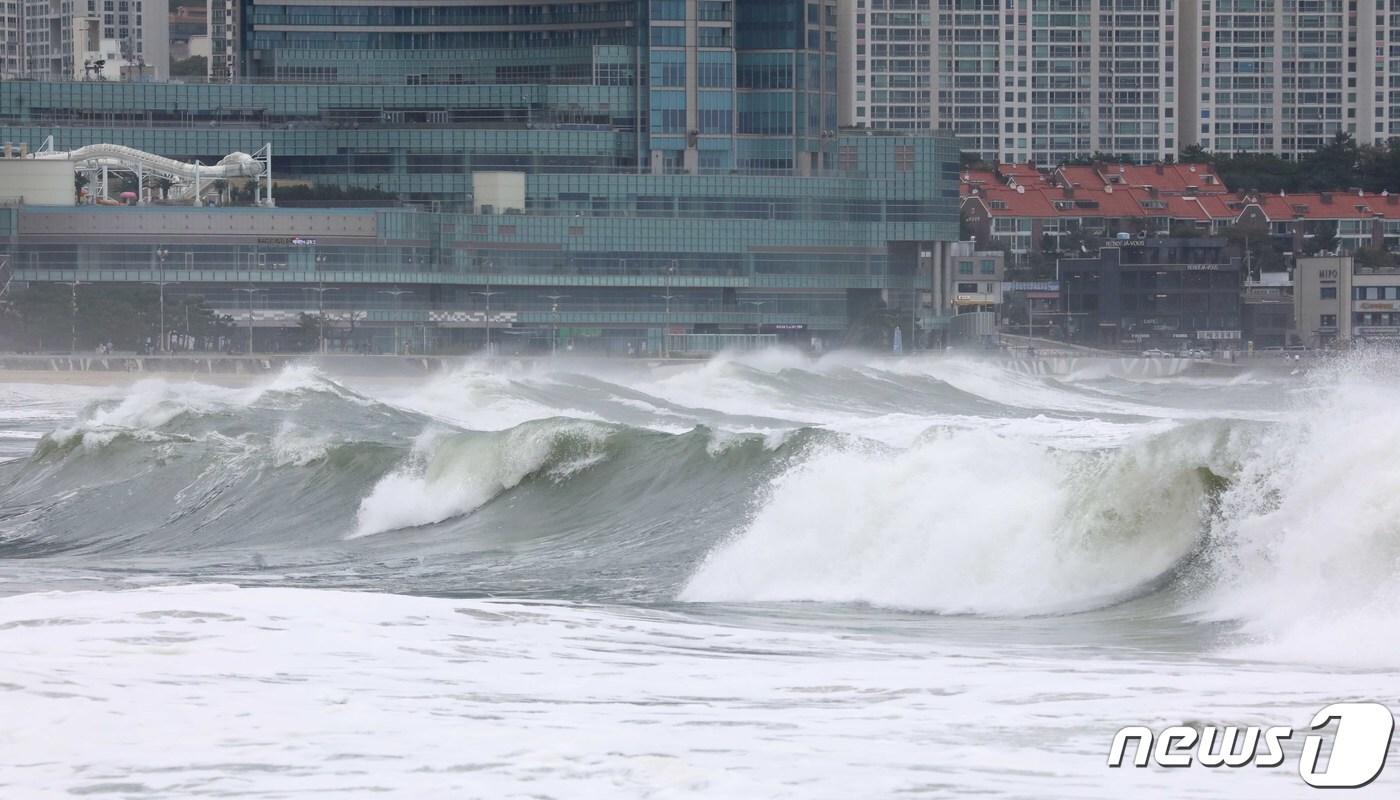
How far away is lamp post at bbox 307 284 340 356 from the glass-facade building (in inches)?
15.7

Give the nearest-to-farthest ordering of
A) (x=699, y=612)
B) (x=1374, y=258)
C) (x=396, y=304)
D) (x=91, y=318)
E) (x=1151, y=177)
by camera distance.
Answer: (x=699, y=612) → (x=91, y=318) → (x=396, y=304) → (x=1374, y=258) → (x=1151, y=177)

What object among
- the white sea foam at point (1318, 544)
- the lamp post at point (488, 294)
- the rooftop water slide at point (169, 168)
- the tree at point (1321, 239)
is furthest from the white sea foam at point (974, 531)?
the tree at point (1321, 239)

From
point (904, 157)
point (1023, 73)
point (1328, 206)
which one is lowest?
point (1328, 206)

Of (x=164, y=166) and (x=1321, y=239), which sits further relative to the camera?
(x=1321, y=239)

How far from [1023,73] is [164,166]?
96752mm

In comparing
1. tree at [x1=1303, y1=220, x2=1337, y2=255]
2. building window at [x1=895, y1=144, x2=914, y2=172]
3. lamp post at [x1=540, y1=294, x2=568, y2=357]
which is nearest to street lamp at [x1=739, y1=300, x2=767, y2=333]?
lamp post at [x1=540, y1=294, x2=568, y2=357]

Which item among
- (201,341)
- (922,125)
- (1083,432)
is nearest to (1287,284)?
(922,125)

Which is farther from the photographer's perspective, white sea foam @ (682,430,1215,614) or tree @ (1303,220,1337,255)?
tree @ (1303,220,1337,255)

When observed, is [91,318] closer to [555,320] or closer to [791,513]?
[555,320]

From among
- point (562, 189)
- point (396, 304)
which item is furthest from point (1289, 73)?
point (396, 304)

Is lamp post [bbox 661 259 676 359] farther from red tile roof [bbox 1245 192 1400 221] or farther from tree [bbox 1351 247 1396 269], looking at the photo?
red tile roof [bbox 1245 192 1400 221]

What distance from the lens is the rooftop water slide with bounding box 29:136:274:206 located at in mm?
123125

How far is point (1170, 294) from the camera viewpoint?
452ft

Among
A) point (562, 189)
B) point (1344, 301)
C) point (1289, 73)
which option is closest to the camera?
point (562, 189)
